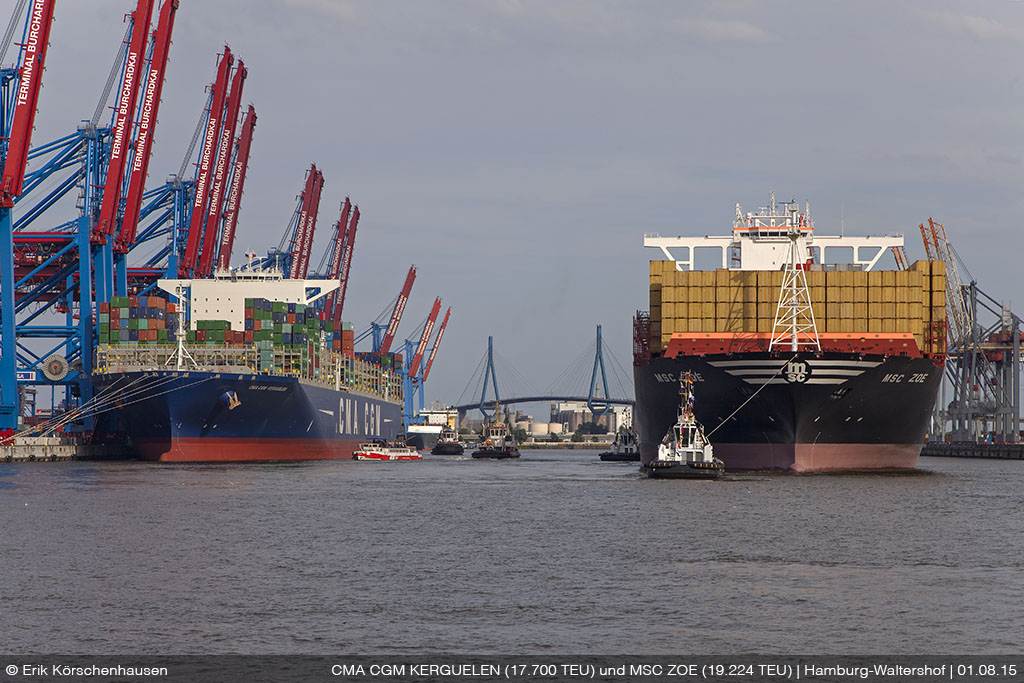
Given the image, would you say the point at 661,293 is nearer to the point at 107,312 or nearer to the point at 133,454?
the point at 107,312

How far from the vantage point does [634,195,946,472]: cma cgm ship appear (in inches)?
2400

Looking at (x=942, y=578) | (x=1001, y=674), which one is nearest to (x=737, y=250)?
(x=942, y=578)

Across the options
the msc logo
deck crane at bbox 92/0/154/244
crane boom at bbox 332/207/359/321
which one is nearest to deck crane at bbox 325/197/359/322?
crane boom at bbox 332/207/359/321

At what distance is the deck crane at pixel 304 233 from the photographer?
513 feet

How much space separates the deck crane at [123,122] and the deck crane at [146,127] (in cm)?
276

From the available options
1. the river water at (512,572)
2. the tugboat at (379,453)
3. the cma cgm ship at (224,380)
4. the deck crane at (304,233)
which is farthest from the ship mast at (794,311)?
the deck crane at (304,233)

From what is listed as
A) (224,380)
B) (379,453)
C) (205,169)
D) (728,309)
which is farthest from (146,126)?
(728,309)

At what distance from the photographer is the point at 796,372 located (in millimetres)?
60469

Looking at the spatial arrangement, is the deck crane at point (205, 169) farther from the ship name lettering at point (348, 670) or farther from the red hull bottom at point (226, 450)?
the ship name lettering at point (348, 670)

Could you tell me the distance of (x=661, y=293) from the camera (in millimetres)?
71000

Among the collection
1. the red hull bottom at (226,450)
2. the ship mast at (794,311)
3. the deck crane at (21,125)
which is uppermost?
the deck crane at (21,125)

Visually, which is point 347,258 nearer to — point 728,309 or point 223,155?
point 223,155

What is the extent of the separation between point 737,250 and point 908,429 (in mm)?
23382

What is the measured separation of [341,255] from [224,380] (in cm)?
9721
